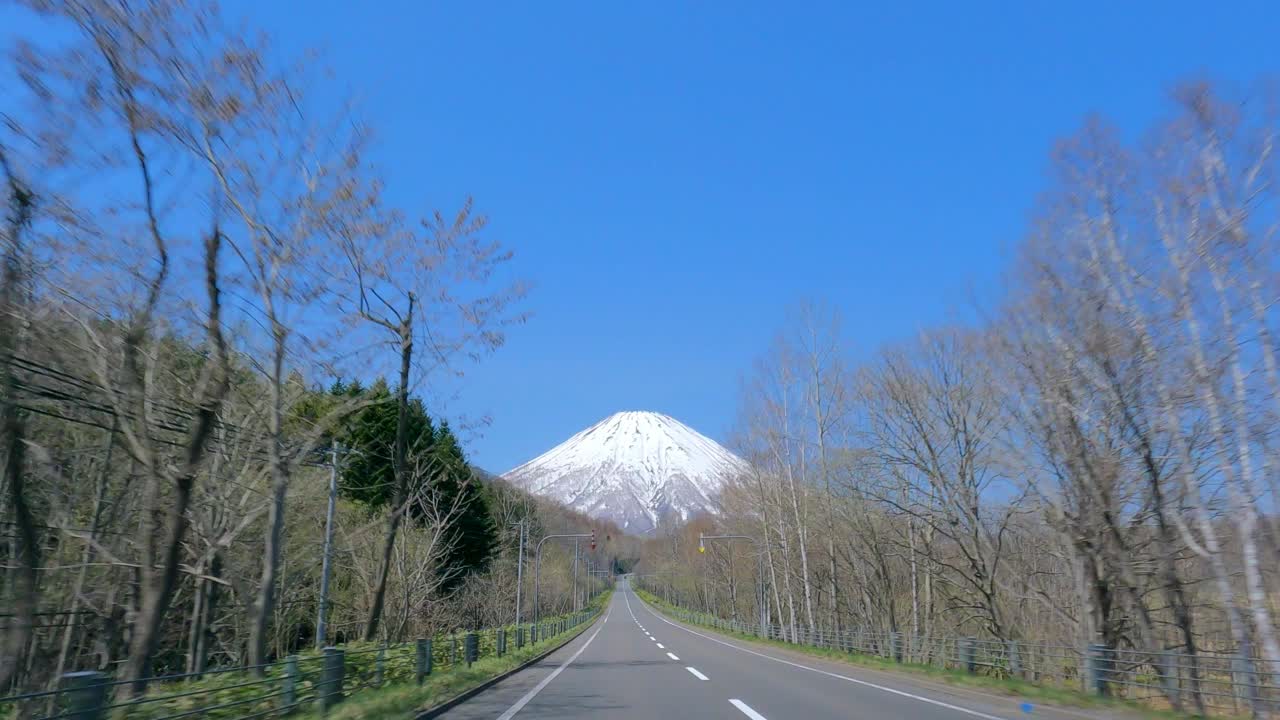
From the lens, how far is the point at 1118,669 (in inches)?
655

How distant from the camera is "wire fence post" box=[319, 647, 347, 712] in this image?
1112cm

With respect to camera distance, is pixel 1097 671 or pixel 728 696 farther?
pixel 1097 671

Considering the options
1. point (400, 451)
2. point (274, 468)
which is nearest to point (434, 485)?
point (400, 451)

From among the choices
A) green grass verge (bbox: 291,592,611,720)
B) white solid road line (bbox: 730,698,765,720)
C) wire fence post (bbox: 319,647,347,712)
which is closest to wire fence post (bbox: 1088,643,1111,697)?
white solid road line (bbox: 730,698,765,720)

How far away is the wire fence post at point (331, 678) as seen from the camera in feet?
36.5

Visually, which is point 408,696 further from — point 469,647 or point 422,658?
point 469,647

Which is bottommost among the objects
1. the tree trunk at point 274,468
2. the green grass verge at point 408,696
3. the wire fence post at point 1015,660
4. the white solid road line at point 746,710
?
the green grass verge at point 408,696

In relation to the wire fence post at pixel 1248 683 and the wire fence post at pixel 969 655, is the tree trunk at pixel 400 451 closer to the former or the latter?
the wire fence post at pixel 969 655

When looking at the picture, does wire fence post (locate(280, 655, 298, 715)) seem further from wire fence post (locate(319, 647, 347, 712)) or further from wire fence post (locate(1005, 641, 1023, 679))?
wire fence post (locate(1005, 641, 1023, 679))

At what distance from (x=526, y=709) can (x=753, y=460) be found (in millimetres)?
32724

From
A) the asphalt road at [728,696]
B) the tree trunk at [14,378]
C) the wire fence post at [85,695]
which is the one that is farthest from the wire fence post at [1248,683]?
the tree trunk at [14,378]

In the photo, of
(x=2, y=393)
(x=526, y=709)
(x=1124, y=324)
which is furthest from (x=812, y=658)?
(x=2, y=393)

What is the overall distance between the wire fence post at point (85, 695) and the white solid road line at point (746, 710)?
733cm

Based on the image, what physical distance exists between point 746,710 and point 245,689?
6.64 meters
